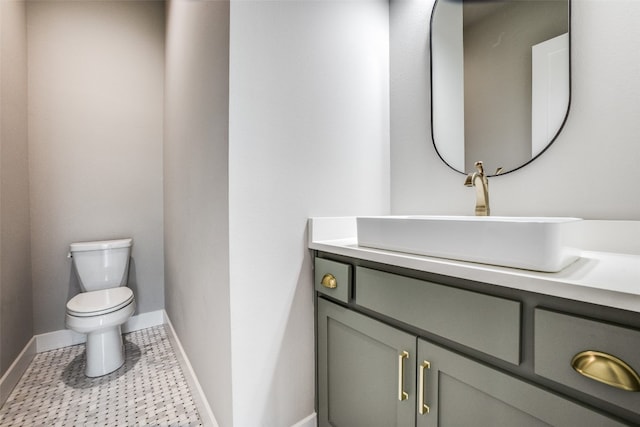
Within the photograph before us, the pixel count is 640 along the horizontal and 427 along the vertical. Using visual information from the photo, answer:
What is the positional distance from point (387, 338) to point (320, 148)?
0.77m

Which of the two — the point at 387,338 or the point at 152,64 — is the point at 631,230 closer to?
the point at 387,338

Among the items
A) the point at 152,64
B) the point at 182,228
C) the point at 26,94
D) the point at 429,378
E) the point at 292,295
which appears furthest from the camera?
the point at 152,64

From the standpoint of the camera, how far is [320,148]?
120cm

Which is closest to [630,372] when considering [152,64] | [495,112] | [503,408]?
[503,408]

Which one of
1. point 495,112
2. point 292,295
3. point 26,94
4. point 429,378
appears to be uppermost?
point 26,94

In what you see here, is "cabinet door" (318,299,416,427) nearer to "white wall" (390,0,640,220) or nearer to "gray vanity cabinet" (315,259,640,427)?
"gray vanity cabinet" (315,259,640,427)

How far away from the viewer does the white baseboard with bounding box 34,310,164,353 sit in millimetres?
1892

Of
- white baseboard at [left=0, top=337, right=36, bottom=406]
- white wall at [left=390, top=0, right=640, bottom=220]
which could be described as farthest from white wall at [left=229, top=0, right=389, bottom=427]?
white baseboard at [left=0, top=337, right=36, bottom=406]

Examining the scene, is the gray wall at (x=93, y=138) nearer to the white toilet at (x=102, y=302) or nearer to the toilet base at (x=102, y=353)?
the white toilet at (x=102, y=302)

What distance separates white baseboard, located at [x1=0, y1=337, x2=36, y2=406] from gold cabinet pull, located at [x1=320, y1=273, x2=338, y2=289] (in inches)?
66.7

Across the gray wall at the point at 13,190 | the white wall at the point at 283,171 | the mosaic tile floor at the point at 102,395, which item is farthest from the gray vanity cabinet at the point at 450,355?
the gray wall at the point at 13,190

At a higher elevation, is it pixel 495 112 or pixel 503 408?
pixel 495 112

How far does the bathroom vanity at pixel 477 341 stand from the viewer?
0.49 meters

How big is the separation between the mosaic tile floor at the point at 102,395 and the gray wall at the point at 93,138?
0.46 m
